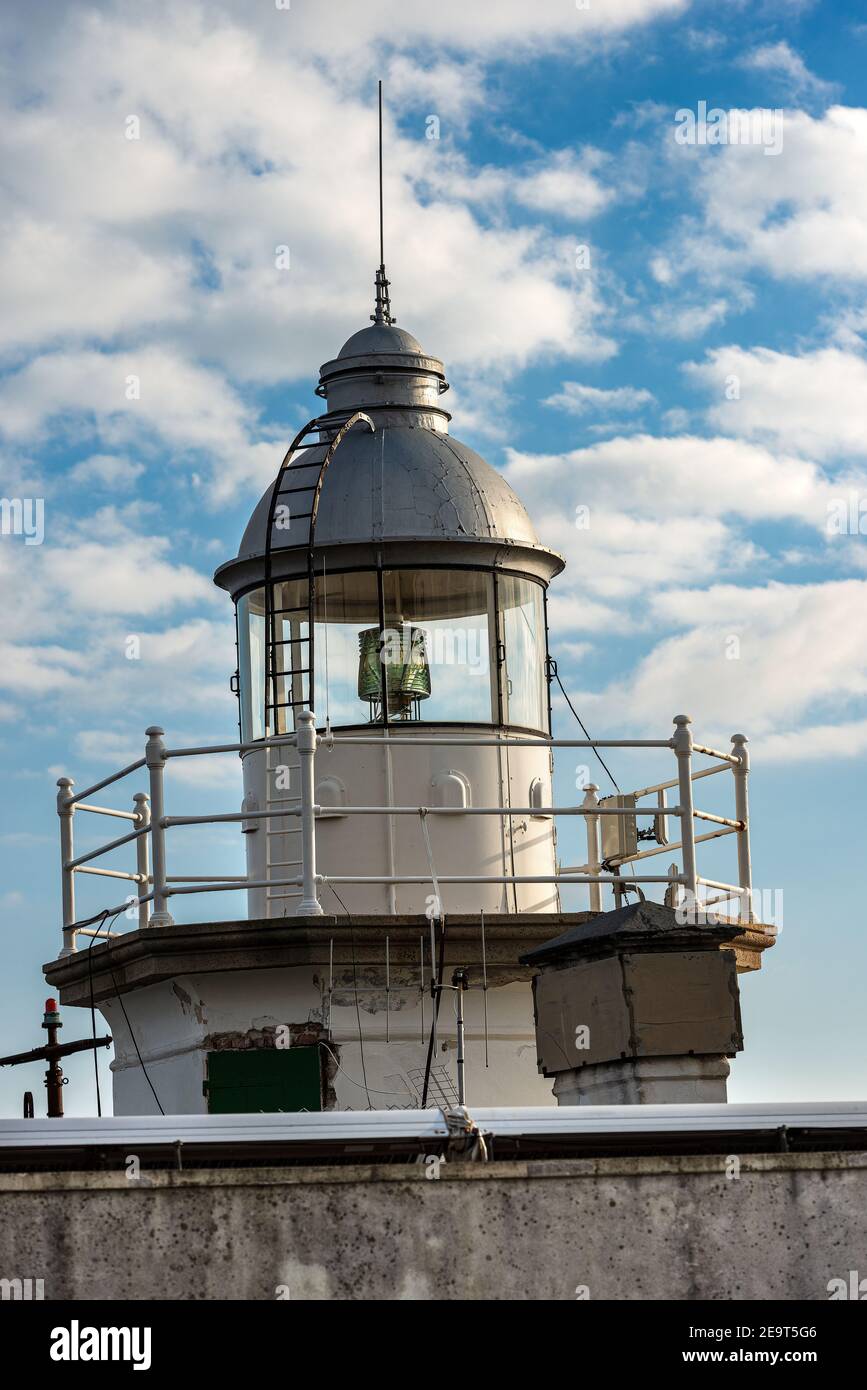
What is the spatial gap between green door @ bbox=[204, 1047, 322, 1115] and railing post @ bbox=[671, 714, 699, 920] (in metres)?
2.84

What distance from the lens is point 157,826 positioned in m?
15.3

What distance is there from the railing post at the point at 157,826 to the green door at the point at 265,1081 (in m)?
1.04

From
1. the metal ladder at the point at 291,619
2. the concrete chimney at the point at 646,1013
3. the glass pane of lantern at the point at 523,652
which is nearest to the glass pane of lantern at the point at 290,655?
the metal ladder at the point at 291,619

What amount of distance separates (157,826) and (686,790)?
364 centimetres

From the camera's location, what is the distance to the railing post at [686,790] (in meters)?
15.7

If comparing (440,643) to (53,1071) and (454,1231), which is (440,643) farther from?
(454,1231)

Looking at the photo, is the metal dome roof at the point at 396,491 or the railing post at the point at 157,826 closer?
the railing post at the point at 157,826

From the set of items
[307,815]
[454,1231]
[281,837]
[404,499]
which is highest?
[404,499]

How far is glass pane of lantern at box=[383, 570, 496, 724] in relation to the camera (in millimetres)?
16984

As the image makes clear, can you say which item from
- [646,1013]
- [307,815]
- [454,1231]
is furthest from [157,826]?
[454,1231]

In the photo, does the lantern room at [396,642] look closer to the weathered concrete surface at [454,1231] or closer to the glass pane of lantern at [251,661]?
the glass pane of lantern at [251,661]
